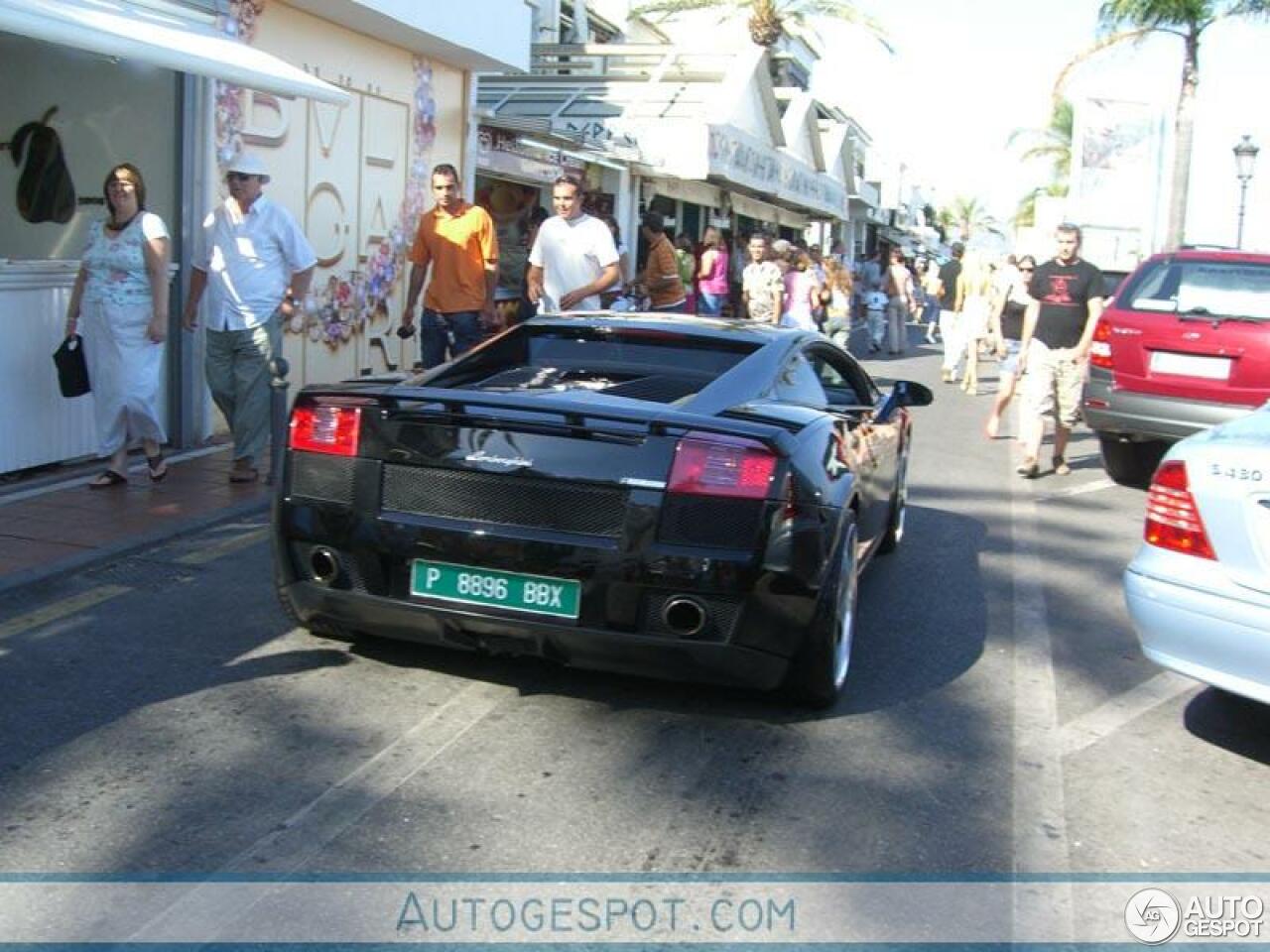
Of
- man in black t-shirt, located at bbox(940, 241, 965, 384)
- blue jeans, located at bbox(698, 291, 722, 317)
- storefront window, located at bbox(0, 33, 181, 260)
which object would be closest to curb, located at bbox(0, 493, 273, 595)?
storefront window, located at bbox(0, 33, 181, 260)

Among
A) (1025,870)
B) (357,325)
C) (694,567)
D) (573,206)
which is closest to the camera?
(1025,870)

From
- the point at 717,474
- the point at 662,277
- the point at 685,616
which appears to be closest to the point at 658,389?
the point at 717,474

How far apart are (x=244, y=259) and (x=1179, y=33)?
89.0 ft

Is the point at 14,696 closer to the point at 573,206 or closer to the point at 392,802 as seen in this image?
the point at 392,802

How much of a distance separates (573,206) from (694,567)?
536 centimetres

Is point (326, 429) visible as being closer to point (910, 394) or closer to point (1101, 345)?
point (910, 394)

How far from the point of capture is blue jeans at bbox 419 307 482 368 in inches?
373

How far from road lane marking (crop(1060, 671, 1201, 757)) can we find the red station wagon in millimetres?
4520

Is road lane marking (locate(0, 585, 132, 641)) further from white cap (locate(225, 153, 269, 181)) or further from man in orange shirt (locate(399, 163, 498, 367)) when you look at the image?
man in orange shirt (locate(399, 163, 498, 367))

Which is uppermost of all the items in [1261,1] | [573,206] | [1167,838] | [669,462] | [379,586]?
[1261,1]

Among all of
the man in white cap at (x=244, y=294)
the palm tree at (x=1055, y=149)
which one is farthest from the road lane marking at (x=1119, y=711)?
the palm tree at (x=1055, y=149)

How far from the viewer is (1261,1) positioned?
28.6 meters

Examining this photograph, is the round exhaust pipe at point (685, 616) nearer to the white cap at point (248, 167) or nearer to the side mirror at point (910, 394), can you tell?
the side mirror at point (910, 394)

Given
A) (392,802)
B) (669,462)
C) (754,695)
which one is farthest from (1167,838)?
(392,802)
